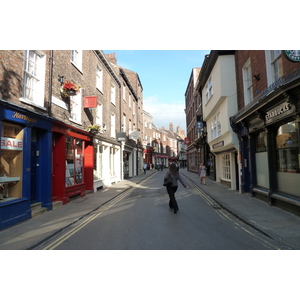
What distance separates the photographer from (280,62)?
7.75 metres

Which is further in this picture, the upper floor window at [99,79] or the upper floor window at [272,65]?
the upper floor window at [99,79]

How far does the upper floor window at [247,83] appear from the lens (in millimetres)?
10664

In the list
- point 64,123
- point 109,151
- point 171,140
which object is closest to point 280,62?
point 64,123

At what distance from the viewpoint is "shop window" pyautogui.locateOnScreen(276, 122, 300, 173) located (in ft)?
23.0

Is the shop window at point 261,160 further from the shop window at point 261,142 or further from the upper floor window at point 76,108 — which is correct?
the upper floor window at point 76,108

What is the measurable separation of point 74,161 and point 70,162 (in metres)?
0.43

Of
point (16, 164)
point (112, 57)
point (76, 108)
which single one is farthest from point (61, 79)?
point (112, 57)

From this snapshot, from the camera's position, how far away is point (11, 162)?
679 cm

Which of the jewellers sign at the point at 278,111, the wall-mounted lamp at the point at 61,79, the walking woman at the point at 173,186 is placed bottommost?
the walking woman at the point at 173,186

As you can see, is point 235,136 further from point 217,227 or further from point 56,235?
point 56,235

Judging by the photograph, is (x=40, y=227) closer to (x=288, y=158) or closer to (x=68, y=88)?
(x=68, y=88)

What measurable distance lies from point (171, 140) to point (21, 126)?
2440 inches

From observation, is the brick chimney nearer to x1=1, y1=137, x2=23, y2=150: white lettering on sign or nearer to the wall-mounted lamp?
the wall-mounted lamp

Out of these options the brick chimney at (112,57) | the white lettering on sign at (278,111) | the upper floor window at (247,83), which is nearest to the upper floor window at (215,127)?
the upper floor window at (247,83)
